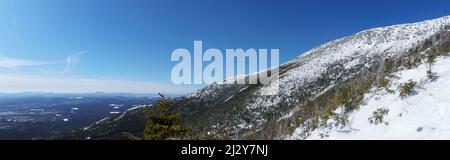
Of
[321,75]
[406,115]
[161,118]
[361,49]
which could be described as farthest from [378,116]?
[361,49]

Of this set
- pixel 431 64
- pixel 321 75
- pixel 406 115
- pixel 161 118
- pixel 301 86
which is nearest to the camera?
pixel 406 115

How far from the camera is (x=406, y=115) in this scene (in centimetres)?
745

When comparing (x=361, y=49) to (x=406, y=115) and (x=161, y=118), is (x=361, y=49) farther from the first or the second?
(x=406, y=115)

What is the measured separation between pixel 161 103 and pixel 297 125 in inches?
622

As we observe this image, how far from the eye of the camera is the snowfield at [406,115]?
21.6ft

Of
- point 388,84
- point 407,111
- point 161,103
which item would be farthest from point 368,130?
point 161,103

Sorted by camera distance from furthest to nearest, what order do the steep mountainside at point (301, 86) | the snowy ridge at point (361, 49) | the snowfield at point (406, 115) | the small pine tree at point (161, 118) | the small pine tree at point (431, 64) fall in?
the snowy ridge at point (361, 49) < the steep mountainside at point (301, 86) < the small pine tree at point (161, 118) < the small pine tree at point (431, 64) < the snowfield at point (406, 115)

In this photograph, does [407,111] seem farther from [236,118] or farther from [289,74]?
[289,74]

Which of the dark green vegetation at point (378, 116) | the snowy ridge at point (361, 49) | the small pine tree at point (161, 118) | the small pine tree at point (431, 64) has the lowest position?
the small pine tree at point (161, 118)

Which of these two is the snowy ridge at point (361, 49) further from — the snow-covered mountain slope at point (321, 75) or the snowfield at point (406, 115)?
the snowfield at point (406, 115)

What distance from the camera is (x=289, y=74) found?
229 feet

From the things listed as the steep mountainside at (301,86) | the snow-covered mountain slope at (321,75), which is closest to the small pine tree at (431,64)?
the steep mountainside at (301,86)

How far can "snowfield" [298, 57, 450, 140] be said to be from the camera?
6574mm

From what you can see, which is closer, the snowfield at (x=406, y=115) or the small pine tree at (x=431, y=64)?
the snowfield at (x=406, y=115)
